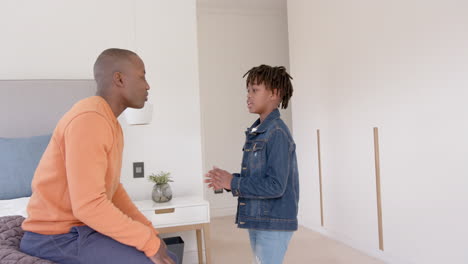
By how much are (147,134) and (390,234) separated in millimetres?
2002

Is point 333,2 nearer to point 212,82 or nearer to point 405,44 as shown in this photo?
point 405,44

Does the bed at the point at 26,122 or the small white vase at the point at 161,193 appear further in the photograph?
the small white vase at the point at 161,193

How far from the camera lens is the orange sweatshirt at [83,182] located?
3.09 ft

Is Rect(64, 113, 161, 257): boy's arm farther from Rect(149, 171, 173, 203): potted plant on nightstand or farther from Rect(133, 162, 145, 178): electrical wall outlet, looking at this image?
Rect(133, 162, 145, 178): electrical wall outlet

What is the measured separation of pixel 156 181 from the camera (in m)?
2.80

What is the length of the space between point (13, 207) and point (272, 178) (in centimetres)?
165

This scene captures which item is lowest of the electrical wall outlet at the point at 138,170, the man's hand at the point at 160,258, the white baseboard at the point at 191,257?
the white baseboard at the point at 191,257

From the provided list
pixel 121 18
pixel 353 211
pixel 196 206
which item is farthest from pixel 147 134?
pixel 353 211

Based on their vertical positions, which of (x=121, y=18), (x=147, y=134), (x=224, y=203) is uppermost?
(x=121, y=18)

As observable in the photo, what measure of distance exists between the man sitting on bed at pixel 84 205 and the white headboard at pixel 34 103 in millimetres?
1980

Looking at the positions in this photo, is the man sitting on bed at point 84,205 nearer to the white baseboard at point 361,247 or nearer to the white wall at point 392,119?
the white wall at point 392,119

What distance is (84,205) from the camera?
0.94 meters

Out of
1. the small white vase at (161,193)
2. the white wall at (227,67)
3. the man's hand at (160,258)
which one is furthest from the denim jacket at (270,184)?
the white wall at (227,67)

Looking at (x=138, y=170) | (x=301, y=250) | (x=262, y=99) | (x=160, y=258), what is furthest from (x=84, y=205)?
(x=301, y=250)
